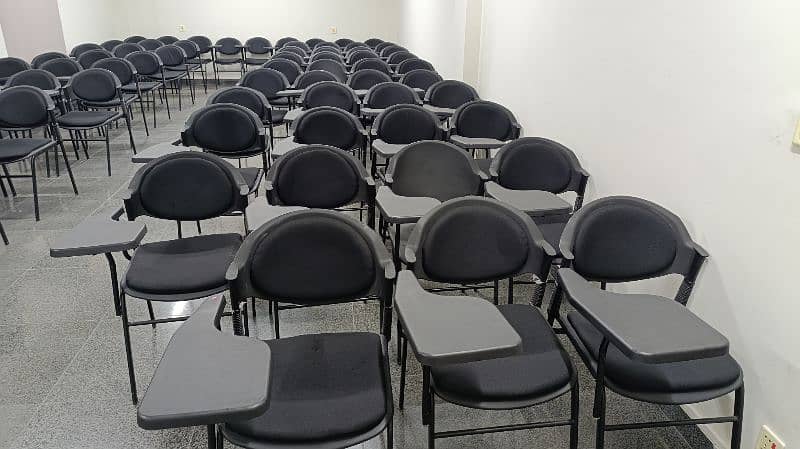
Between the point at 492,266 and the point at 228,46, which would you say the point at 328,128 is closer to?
the point at 492,266

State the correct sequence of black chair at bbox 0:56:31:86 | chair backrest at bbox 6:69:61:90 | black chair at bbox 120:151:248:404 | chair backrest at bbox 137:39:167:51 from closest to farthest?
1. black chair at bbox 120:151:248:404
2. chair backrest at bbox 6:69:61:90
3. black chair at bbox 0:56:31:86
4. chair backrest at bbox 137:39:167:51

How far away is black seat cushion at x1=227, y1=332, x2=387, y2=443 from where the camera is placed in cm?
149

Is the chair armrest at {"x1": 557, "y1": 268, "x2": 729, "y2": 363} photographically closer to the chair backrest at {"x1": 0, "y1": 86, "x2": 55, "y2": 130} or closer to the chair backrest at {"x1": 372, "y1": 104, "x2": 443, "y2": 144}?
the chair backrest at {"x1": 372, "y1": 104, "x2": 443, "y2": 144}

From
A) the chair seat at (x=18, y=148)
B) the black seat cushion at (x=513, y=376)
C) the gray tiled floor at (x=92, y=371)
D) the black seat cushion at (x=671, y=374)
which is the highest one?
the chair seat at (x=18, y=148)

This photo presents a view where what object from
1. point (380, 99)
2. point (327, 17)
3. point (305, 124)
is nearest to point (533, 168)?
point (305, 124)

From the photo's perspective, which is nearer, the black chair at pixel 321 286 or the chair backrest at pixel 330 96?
the black chair at pixel 321 286

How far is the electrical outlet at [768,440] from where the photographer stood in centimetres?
181

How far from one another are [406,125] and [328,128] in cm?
57

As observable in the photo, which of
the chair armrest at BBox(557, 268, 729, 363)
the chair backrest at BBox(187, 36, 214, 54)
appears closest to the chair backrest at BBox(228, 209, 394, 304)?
the chair armrest at BBox(557, 268, 729, 363)

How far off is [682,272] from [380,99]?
3.38 m

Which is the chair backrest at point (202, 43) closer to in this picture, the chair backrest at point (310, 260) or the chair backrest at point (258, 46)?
the chair backrest at point (258, 46)

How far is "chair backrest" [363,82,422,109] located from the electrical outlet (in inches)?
146

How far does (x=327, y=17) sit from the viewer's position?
11047mm

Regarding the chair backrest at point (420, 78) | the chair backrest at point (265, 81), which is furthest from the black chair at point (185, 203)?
the chair backrest at point (420, 78)
